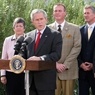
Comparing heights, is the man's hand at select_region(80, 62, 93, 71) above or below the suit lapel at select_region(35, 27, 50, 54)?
below

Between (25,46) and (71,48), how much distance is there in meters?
1.32

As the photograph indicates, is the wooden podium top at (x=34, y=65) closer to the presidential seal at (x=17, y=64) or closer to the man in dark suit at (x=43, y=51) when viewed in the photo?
the presidential seal at (x=17, y=64)

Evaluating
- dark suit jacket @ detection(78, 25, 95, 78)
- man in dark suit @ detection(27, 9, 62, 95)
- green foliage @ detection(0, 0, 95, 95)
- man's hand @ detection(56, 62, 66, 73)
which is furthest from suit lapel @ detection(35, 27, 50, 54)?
green foliage @ detection(0, 0, 95, 95)

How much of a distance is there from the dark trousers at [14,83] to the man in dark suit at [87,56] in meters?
0.95

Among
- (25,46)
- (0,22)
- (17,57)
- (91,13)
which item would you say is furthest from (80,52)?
(0,22)

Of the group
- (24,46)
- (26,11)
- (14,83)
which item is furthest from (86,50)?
(26,11)

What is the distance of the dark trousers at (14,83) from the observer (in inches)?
209

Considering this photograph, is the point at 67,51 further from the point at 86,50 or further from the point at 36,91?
the point at 36,91

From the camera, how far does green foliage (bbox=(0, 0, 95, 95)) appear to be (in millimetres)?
7062

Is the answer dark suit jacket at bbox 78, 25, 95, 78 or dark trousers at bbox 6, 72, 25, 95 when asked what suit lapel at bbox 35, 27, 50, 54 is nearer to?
dark suit jacket at bbox 78, 25, 95, 78

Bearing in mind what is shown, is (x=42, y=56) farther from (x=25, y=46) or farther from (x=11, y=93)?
(x=11, y=93)

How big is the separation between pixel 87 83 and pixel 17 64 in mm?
1925

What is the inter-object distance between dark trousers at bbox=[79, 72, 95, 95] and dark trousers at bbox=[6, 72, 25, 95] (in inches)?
36.9

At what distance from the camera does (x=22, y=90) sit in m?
5.41
